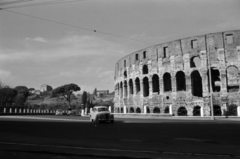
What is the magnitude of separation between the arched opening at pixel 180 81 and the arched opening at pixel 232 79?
6.69m

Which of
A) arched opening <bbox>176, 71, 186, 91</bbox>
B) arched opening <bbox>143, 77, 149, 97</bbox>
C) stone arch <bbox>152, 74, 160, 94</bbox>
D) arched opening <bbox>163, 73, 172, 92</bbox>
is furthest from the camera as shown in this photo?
Answer: arched opening <bbox>143, 77, 149, 97</bbox>

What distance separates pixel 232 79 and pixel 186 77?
6.84 metres

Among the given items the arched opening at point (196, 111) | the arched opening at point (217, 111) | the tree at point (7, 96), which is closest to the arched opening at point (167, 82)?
the arched opening at point (196, 111)

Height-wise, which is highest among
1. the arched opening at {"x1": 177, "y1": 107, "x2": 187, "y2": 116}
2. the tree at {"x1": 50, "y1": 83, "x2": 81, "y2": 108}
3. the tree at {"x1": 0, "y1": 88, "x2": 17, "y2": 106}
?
the tree at {"x1": 50, "y1": 83, "x2": 81, "y2": 108}

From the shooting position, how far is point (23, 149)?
602cm

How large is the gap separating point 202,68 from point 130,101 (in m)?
14.9

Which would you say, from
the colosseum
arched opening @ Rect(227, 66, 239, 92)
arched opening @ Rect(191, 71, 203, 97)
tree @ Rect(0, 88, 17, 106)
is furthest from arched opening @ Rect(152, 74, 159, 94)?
tree @ Rect(0, 88, 17, 106)

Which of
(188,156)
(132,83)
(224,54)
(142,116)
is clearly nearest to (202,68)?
(224,54)

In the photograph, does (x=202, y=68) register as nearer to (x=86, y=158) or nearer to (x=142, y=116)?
(x=142, y=116)

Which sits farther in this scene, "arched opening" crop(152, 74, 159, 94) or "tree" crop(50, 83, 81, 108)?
"tree" crop(50, 83, 81, 108)

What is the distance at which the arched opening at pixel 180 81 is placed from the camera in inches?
1447

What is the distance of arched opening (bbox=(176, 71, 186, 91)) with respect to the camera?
36750 mm

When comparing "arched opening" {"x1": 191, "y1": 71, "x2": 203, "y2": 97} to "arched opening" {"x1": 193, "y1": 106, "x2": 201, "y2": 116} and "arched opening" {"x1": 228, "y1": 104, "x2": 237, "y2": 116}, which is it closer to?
"arched opening" {"x1": 193, "y1": 106, "x2": 201, "y2": 116}

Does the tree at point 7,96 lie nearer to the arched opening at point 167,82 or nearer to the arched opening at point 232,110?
the arched opening at point 167,82
